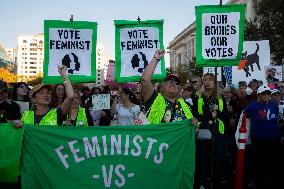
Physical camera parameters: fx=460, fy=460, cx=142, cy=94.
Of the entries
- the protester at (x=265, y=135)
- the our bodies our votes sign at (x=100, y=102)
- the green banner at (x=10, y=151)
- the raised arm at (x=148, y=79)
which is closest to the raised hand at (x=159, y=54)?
the raised arm at (x=148, y=79)

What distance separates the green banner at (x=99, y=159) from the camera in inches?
198

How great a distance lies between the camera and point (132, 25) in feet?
24.2

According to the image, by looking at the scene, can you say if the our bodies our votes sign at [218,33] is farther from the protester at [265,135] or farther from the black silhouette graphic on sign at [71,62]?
the black silhouette graphic on sign at [71,62]

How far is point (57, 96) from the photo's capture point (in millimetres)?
6691

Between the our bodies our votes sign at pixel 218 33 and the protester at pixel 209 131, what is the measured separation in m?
0.44

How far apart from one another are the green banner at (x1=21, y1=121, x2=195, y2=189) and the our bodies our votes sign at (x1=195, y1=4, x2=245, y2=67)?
7.53 feet

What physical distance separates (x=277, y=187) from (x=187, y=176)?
2.96 metres

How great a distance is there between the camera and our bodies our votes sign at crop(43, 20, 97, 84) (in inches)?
272

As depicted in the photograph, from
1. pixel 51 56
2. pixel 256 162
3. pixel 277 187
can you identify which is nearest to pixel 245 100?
pixel 256 162

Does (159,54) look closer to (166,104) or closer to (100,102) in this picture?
(166,104)

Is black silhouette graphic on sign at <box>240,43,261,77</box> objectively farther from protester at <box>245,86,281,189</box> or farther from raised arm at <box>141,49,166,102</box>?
raised arm at <box>141,49,166,102</box>

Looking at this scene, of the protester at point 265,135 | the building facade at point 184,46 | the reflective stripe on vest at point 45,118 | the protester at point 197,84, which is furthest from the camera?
the building facade at point 184,46

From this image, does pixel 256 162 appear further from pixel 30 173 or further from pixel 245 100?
pixel 30 173

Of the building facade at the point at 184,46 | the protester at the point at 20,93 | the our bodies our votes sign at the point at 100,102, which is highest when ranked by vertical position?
the building facade at the point at 184,46
